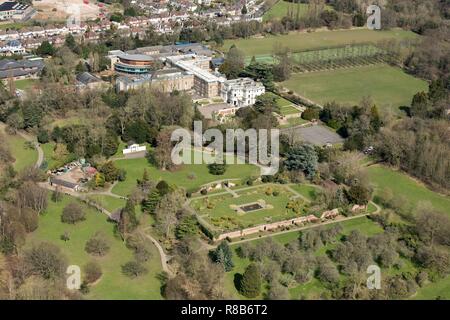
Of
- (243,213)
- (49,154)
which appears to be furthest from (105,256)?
(49,154)

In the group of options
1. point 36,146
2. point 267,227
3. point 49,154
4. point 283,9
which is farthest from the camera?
point 283,9

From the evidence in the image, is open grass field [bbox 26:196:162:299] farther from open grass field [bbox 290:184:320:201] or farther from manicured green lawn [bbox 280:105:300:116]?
manicured green lawn [bbox 280:105:300:116]

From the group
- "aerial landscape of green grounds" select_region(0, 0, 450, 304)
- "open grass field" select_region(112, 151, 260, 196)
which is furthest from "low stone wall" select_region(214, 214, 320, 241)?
"open grass field" select_region(112, 151, 260, 196)

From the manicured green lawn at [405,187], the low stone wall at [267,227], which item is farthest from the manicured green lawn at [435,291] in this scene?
the low stone wall at [267,227]

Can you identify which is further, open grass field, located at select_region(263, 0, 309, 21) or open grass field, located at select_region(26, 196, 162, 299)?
open grass field, located at select_region(263, 0, 309, 21)

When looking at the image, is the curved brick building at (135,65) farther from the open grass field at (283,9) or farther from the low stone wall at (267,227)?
the low stone wall at (267,227)

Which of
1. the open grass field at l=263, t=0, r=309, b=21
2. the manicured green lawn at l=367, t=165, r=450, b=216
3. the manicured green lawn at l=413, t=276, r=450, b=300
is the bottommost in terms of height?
the manicured green lawn at l=413, t=276, r=450, b=300

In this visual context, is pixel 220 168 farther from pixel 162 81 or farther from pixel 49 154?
pixel 162 81
